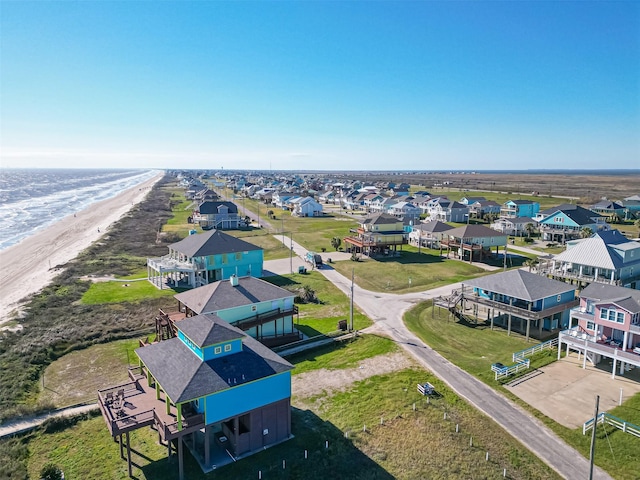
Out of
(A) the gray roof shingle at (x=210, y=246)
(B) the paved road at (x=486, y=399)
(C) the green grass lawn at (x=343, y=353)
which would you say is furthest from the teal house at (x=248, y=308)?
(A) the gray roof shingle at (x=210, y=246)

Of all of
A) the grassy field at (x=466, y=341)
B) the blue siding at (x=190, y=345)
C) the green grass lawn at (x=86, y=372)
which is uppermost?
the blue siding at (x=190, y=345)

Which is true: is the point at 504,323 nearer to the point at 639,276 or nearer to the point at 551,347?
the point at 551,347

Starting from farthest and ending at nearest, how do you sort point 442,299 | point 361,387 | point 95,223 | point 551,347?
point 95,223
point 442,299
point 551,347
point 361,387

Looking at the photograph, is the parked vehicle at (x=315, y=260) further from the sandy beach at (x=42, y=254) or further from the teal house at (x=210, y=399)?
the teal house at (x=210, y=399)

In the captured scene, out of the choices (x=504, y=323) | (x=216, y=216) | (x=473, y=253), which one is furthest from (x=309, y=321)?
(x=216, y=216)

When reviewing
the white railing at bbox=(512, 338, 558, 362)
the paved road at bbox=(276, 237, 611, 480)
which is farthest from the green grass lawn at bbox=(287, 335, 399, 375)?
the white railing at bbox=(512, 338, 558, 362)

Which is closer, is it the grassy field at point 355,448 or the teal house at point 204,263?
the grassy field at point 355,448

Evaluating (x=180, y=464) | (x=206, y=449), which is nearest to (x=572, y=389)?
(x=206, y=449)
